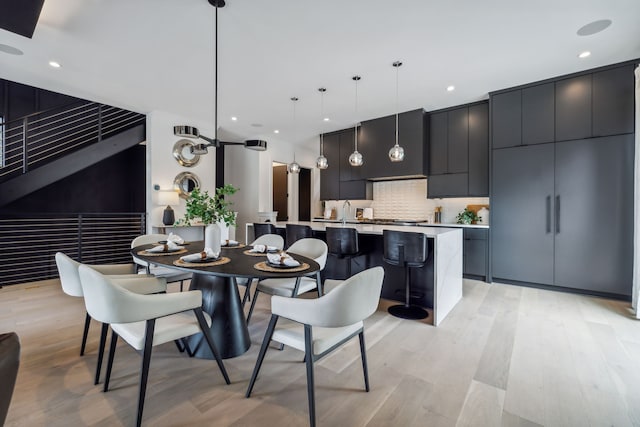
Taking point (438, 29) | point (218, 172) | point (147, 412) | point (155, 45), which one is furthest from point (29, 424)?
point (218, 172)

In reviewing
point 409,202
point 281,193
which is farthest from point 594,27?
point 281,193

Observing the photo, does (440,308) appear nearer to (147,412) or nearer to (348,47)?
(147,412)

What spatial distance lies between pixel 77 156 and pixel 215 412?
16.7 ft

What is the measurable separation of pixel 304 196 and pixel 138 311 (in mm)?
6648

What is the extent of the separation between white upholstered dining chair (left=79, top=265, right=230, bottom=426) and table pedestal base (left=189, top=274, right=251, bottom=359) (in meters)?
0.45

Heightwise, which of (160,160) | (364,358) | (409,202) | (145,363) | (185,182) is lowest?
(364,358)

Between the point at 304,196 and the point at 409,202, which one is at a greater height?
the point at 304,196

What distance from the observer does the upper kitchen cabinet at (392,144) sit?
5.07 m

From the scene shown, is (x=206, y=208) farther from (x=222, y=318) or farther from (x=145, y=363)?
(x=145, y=363)

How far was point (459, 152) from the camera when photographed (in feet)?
16.0

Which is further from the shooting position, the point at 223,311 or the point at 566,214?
the point at 566,214

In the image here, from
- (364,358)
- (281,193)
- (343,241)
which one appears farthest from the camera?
(281,193)

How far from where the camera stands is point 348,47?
10.0 feet

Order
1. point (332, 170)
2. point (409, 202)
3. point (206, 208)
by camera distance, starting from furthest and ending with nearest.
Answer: point (332, 170)
point (409, 202)
point (206, 208)
